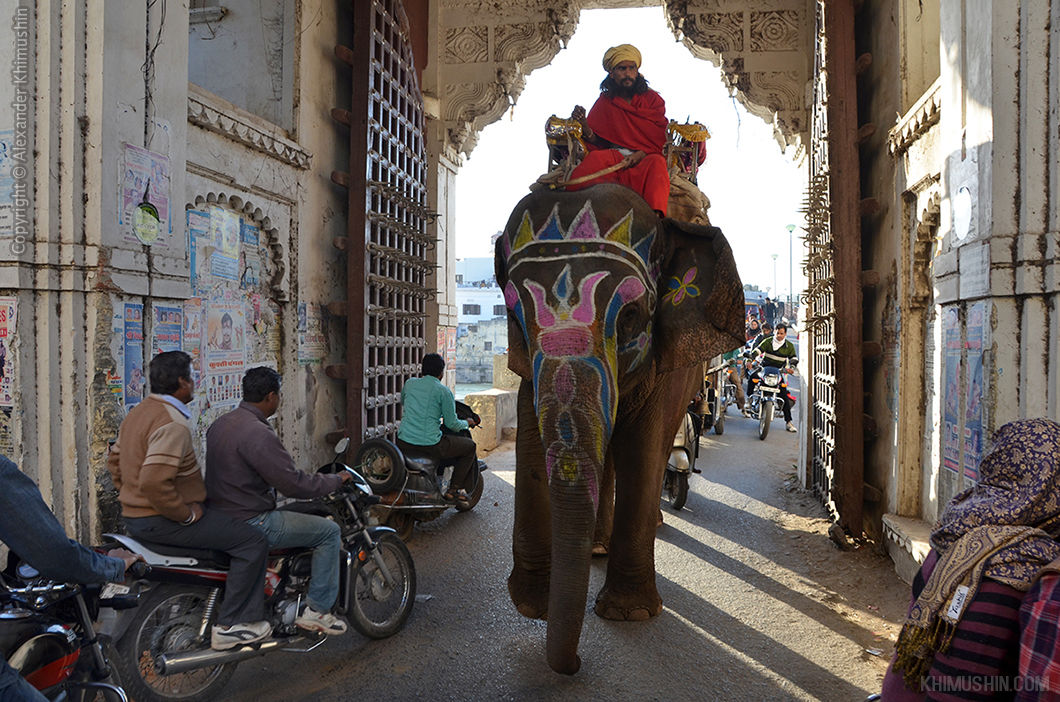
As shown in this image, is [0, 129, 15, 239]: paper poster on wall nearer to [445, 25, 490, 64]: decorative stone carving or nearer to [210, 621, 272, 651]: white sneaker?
[210, 621, 272, 651]: white sneaker

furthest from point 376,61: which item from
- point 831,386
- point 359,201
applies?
point 831,386

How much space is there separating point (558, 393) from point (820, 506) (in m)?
4.83

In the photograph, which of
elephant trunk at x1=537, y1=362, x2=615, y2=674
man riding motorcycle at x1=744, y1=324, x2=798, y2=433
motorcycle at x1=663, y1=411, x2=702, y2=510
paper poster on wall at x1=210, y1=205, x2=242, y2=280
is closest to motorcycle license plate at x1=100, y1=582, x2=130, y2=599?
elephant trunk at x1=537, y1=362, x2=615, y2=674

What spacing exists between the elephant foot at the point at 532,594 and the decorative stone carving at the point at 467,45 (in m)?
6.63

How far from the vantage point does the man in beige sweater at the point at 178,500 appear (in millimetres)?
3002

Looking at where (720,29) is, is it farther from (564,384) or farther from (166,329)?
(166,329)

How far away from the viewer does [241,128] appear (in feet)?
17.1

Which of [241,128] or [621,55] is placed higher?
[621,55]

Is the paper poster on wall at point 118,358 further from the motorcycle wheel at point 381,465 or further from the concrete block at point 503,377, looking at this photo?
the concrete block at point 503,377

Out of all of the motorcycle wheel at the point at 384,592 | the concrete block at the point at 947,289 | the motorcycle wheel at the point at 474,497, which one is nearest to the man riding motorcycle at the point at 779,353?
the motorcycle wheel at the point at 474,497

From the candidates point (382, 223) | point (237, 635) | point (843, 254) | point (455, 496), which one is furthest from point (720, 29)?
point (237, 635)

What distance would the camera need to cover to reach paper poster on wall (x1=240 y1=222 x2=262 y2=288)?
544cm

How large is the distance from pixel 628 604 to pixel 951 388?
2.26 m

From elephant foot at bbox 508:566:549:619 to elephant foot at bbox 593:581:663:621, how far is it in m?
0.36
